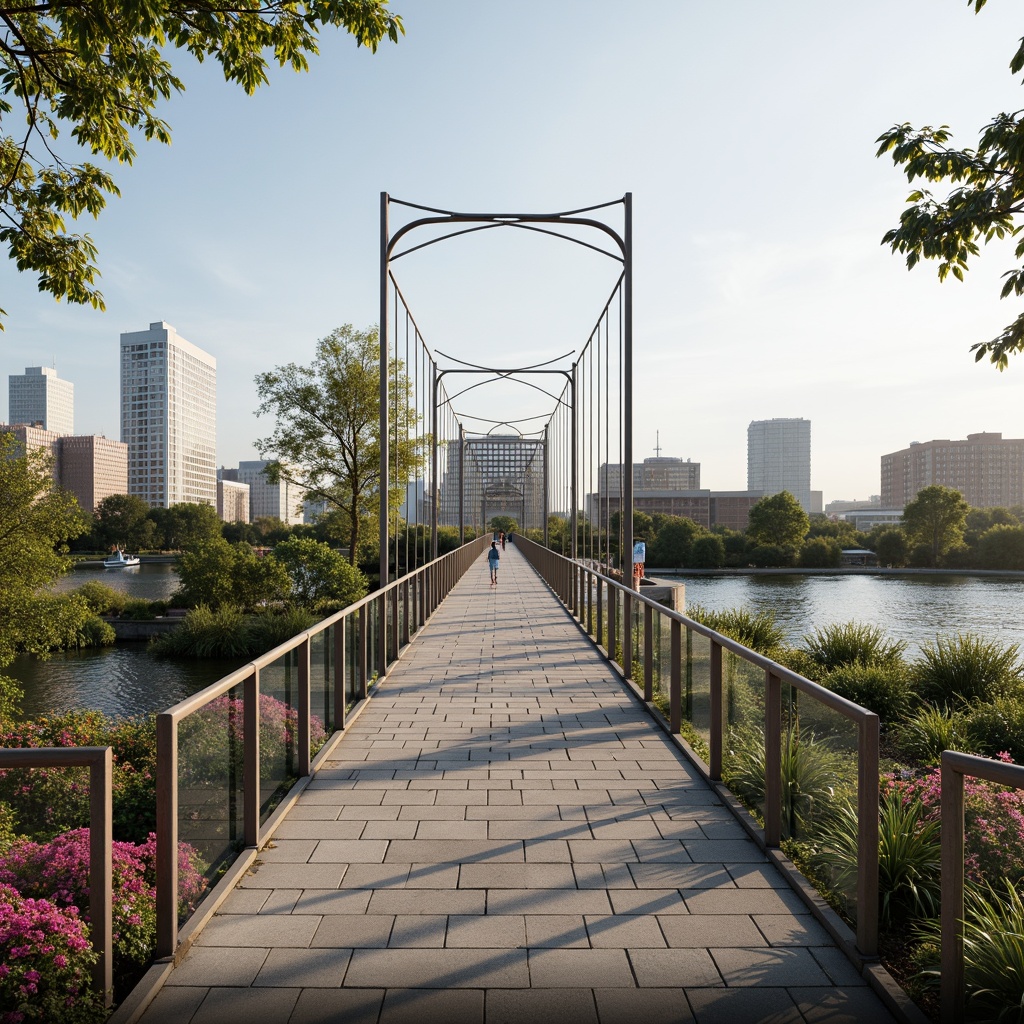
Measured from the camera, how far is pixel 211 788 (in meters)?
3.11

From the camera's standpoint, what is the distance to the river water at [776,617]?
862 inches

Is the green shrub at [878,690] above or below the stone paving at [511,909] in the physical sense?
below

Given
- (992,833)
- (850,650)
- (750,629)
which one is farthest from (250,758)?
(750,629)

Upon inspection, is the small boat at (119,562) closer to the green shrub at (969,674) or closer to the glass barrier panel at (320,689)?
the green shrub at (969,674)

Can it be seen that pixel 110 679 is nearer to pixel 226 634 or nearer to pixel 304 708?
pixel 226 634

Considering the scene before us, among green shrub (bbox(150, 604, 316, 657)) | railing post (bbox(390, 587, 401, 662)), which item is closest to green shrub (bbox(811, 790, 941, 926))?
railing post (bbox(390, 587, 401, 662))

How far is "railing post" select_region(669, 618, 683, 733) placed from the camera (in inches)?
218

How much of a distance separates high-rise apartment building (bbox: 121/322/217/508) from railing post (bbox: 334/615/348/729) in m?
150

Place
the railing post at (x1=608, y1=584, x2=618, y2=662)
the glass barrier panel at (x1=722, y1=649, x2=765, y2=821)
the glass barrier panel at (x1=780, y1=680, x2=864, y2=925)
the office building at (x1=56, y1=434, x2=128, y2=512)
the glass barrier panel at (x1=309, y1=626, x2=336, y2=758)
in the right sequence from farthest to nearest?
the office building at (x1=56, y1=434, x2=128, y2=512) < the railing post at (x1=608, y1=584, x2=618, y2=662) < the glass barrier panel at (x1=309, y1=626, x2=336, y2=758) < the glass barrier panel at (x1=722, y1=649, x2=765, y2=821) < the glass barrier panel at (x1=780, y1=680, x2=864, y2=925)

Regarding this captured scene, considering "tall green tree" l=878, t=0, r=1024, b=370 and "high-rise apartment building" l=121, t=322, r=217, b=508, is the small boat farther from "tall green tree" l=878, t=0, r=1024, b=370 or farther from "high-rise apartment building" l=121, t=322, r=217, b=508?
"tall green tree" l=878, t=0, r=1024, b=370

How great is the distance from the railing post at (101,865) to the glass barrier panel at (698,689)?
330cm

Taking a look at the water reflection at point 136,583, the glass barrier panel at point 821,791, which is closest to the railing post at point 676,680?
the glass barrier panel at point 821,791

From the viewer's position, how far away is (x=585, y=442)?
25031 millimetres

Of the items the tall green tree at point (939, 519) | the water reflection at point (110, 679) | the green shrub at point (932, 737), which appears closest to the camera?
the green shrub at point (932, 737)
